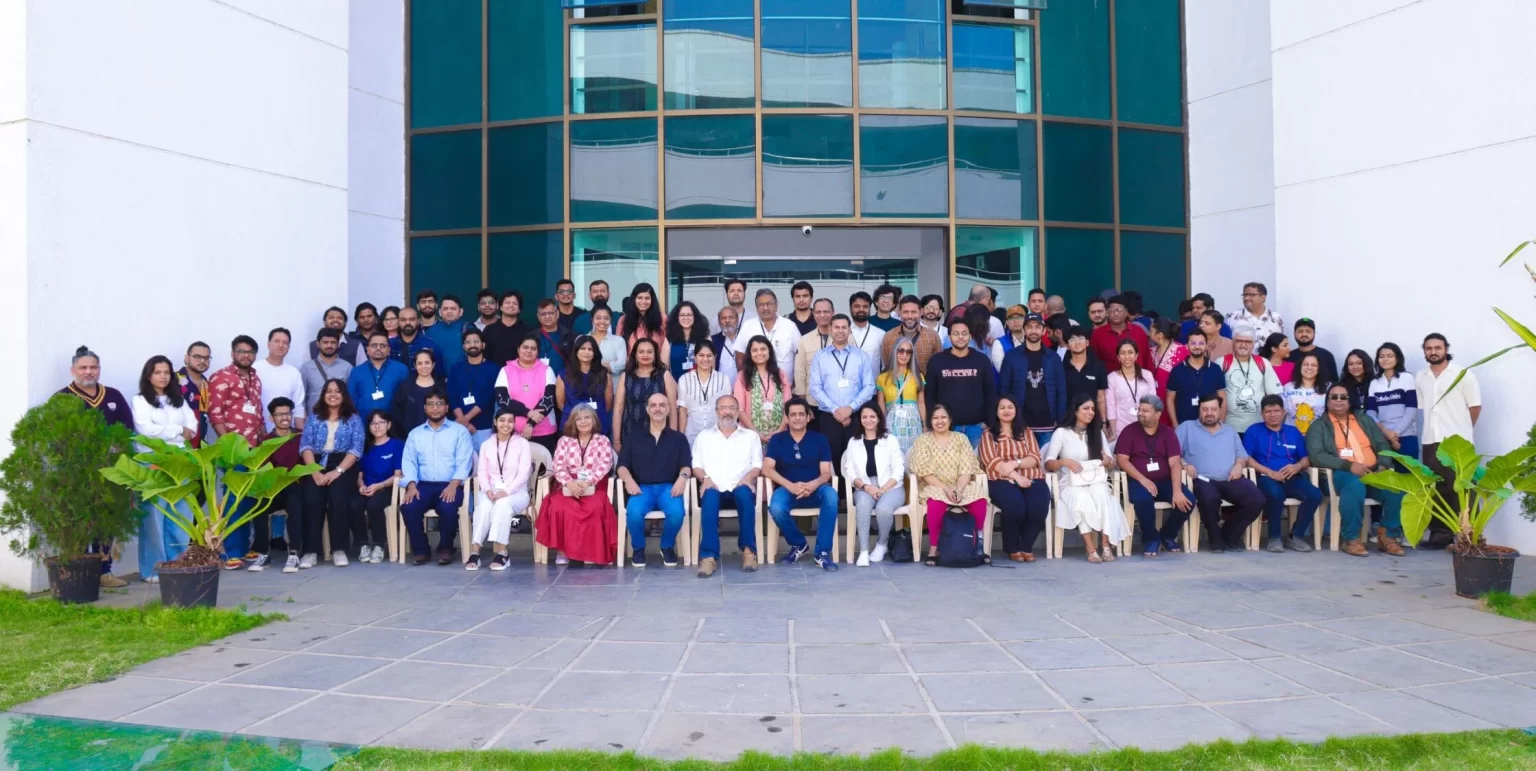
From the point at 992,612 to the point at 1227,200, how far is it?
7.56 m

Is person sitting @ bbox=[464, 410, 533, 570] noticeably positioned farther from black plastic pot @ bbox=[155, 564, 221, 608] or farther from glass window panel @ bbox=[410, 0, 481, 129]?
glass window panel @ bbox=[410, 0, 481, 129]

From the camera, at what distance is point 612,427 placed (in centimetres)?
818

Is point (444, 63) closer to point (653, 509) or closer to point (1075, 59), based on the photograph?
point (653, 509)

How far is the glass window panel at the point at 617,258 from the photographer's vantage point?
11195 millimetres

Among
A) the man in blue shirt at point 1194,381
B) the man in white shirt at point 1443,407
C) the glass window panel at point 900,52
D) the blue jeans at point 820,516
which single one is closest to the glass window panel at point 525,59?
the glass window panel at point 900,52

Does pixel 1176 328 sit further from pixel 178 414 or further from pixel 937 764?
pixel 178 414

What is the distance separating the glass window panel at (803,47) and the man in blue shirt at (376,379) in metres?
4.66

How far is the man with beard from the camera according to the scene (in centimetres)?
823

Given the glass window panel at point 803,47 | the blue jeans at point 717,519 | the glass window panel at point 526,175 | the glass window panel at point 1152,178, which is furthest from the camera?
the glass window panel at point 1152,178

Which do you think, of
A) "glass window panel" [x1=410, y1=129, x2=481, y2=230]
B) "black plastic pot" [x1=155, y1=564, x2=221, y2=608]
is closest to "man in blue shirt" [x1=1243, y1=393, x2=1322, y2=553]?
"black plastic pot" [x1=155, y1=564, x2=221, y2=608]

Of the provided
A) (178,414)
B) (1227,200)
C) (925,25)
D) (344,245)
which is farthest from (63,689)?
(1227,200)

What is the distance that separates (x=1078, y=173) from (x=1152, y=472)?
453 centimetres

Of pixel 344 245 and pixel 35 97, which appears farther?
pixel 344 245

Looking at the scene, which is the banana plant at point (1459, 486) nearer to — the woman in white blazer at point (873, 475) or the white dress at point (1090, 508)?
the white dress at point (1090, 508)
